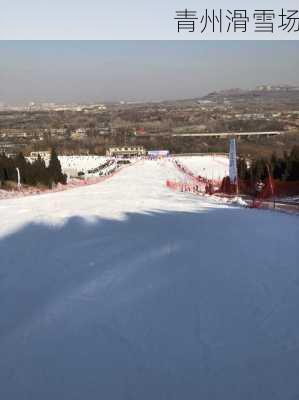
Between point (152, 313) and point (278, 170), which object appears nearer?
point (152, 313)

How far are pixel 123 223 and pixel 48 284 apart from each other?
2.74 m

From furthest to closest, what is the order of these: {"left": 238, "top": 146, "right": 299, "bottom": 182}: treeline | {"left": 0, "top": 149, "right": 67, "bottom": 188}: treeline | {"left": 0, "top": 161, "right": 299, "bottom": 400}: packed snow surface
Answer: {"left": 0, "top": 149, "right": 67, "bottom": 188}: treeline
{"left": 238, "top": 146, "right": 299, "bottom": 182}: treeline
{"left": 0, "top": 161, "right": 299, "bottom": 400}: packed snow surface

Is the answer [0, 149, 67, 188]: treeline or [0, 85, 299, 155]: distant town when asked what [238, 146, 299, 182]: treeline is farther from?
[0, 85, 299, 155]: distant town

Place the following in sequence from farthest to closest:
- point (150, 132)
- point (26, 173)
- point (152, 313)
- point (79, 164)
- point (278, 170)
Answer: point (150, 132)
point (79, 164)
point (278, 170)
point (26, 173)
point (152, 313)

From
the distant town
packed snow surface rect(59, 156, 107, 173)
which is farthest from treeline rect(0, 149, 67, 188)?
the distant town

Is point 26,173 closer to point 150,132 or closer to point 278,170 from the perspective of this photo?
point 278,170

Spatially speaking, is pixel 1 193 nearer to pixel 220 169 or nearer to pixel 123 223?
pixel 123 223

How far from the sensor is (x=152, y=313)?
4.56m

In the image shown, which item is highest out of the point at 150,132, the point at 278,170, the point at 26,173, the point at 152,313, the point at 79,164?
the point at 152,313

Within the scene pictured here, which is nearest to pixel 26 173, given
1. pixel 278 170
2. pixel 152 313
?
pixel 278 170

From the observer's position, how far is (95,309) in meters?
4.70

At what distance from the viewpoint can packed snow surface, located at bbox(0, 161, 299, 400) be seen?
360cm

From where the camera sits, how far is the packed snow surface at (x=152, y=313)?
360 cm

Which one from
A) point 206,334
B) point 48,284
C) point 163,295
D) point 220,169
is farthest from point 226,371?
point 220,169
